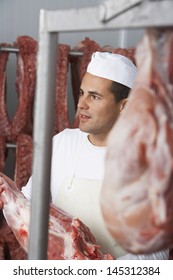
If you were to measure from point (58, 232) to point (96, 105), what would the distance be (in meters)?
0.87

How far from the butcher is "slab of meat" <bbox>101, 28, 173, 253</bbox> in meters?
1.62

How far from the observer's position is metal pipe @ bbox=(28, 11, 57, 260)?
1188 mm

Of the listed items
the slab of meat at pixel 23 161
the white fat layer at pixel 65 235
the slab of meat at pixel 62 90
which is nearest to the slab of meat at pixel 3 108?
the slab of meat at pixel 23 161

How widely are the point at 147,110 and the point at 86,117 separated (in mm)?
1839

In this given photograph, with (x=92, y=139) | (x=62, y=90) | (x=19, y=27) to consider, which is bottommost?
(x=92, y=139)

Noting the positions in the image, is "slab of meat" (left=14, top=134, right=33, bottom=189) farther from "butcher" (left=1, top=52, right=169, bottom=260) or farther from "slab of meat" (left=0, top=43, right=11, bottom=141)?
"butcher" (left=1, top=52, right=169, bottom=260)

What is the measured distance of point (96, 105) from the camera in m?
2.99

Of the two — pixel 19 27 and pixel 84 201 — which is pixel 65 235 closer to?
pixel 84 201

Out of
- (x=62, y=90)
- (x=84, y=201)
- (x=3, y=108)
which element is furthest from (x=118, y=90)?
(x=3, y=108)

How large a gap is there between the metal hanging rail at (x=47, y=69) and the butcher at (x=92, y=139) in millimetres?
1595

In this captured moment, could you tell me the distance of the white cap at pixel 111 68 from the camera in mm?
2922

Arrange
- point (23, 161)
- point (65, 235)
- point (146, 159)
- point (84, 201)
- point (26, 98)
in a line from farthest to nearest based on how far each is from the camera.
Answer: point (26, 98) < point (23, 161) < point (84, 201) < point (65, 235) < point (146, 159)
